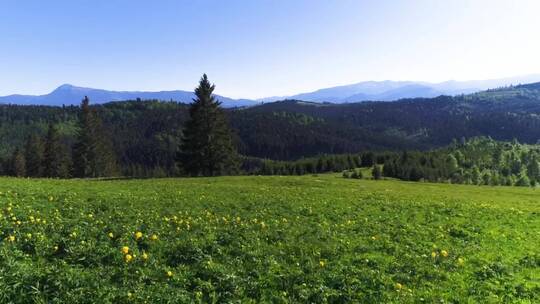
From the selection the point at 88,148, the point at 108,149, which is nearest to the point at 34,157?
the point at 108,149

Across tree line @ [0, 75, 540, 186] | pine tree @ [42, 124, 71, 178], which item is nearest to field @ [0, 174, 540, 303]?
tree line @ [0, 75, 540, 186]

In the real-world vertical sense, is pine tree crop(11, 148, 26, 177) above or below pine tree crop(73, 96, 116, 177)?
below

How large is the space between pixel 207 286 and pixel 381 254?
23.9 ft

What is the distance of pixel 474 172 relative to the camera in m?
127

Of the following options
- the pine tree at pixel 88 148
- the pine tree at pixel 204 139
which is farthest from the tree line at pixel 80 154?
the pine tree at pixel 204 139

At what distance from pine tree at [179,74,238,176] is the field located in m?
47.3

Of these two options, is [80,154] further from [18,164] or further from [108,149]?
[18,164]

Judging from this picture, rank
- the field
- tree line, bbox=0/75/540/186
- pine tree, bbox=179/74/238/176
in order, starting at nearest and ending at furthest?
the field, pine tree, bbox=179/74/238/176, tree line, bbox=0/75/540/186

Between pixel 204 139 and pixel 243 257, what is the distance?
56825 mm

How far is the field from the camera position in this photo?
10.1m

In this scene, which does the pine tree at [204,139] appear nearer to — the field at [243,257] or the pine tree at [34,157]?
the field at [243,257]

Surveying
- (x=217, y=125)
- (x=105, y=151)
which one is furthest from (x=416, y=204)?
(x=105, y=151)

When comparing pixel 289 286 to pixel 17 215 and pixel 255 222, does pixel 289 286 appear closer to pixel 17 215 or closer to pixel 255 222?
pixel 255 222

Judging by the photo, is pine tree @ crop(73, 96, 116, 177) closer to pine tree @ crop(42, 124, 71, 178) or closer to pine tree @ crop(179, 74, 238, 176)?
pine tree @ crop(42, 124, 71, 178)
